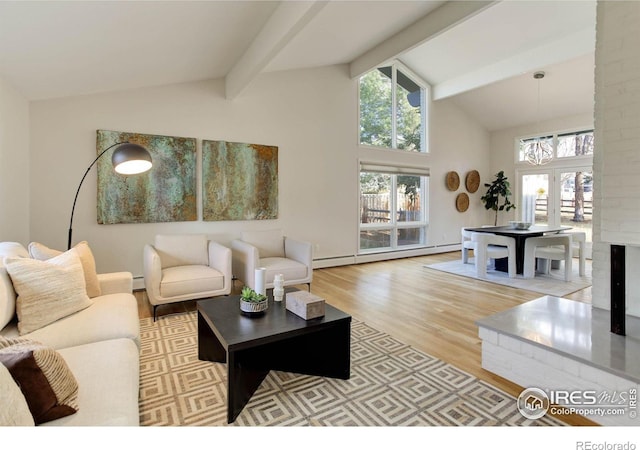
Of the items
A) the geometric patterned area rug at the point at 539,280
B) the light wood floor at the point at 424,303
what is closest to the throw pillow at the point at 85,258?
the light wood floor at the point at 424,303

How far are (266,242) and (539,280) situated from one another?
12.4ft

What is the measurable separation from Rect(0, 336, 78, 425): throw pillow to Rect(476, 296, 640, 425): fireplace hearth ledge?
2240 mm

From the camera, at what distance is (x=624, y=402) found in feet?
5.54

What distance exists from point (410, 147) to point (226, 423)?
Result: 5978 millimetres

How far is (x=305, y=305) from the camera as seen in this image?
2029 millimetres

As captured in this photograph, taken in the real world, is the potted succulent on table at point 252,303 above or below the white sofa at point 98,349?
above

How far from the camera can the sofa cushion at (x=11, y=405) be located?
84 centimetres

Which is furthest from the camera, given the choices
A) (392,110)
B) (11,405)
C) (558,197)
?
(558,197)

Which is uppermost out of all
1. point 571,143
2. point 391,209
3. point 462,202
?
point 571,143

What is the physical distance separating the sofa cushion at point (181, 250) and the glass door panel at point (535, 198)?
697 cm

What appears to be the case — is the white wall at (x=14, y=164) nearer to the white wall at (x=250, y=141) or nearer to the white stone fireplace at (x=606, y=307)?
the white wall at (x=250, y=141)

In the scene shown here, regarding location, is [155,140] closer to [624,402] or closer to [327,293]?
[327,293]

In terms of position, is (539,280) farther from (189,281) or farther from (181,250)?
(181,250)

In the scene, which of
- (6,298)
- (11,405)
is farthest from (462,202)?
(11,405)
